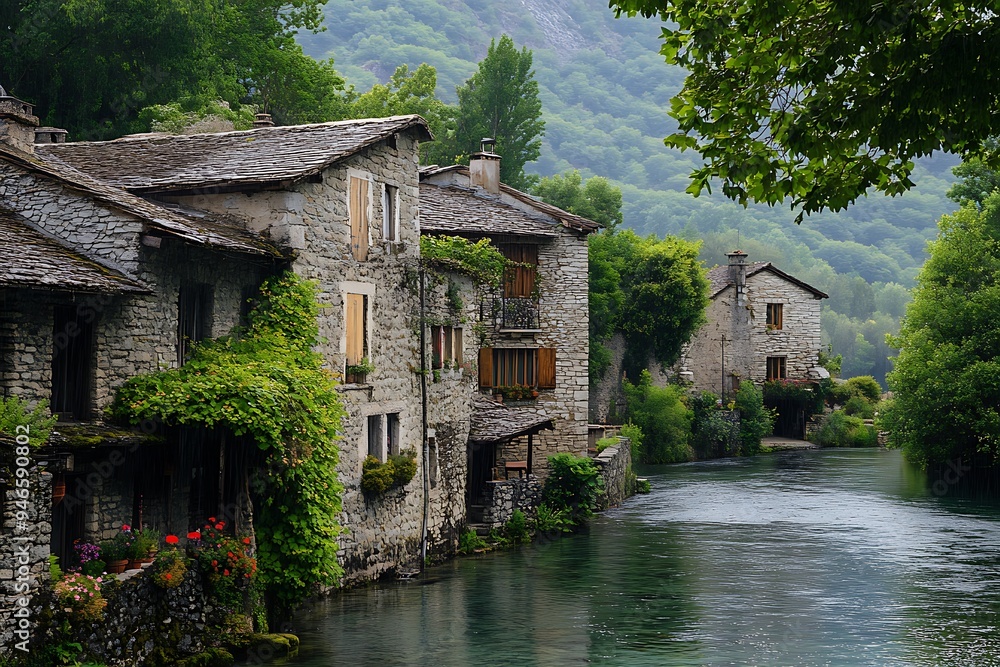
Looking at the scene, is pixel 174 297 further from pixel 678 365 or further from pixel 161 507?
pixel 678 365

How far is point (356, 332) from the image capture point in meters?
24.0

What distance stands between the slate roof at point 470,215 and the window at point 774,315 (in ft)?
88.1

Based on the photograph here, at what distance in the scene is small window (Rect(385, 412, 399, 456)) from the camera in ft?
84.1

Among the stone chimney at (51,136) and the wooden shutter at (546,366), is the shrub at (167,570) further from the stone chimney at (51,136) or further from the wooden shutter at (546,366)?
the wooden shutter at (546,366)

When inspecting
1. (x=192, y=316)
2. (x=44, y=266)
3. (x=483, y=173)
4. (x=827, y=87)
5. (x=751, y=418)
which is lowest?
(x=751, y=418)

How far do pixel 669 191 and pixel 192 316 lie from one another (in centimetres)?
13508

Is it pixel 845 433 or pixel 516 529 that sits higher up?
pixel 845 433

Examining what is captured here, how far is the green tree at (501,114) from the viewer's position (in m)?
61.3

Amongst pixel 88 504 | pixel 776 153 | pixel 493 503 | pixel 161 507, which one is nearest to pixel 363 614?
pixel 161 507

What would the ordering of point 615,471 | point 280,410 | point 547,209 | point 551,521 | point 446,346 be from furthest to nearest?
point 547,209, point 615,471, point 551,521, point 446,346, point 280,410

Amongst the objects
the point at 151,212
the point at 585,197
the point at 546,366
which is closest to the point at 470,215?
the point at 546,366

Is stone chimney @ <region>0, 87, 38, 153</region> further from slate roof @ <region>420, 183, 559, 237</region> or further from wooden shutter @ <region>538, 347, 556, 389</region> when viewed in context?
wooden shutter @ <region>538, 347, 556, 389</region>

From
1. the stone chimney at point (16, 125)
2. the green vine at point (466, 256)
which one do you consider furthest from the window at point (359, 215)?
the stone chimney at point (16, 125)

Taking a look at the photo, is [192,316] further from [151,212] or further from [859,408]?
[859,408]
